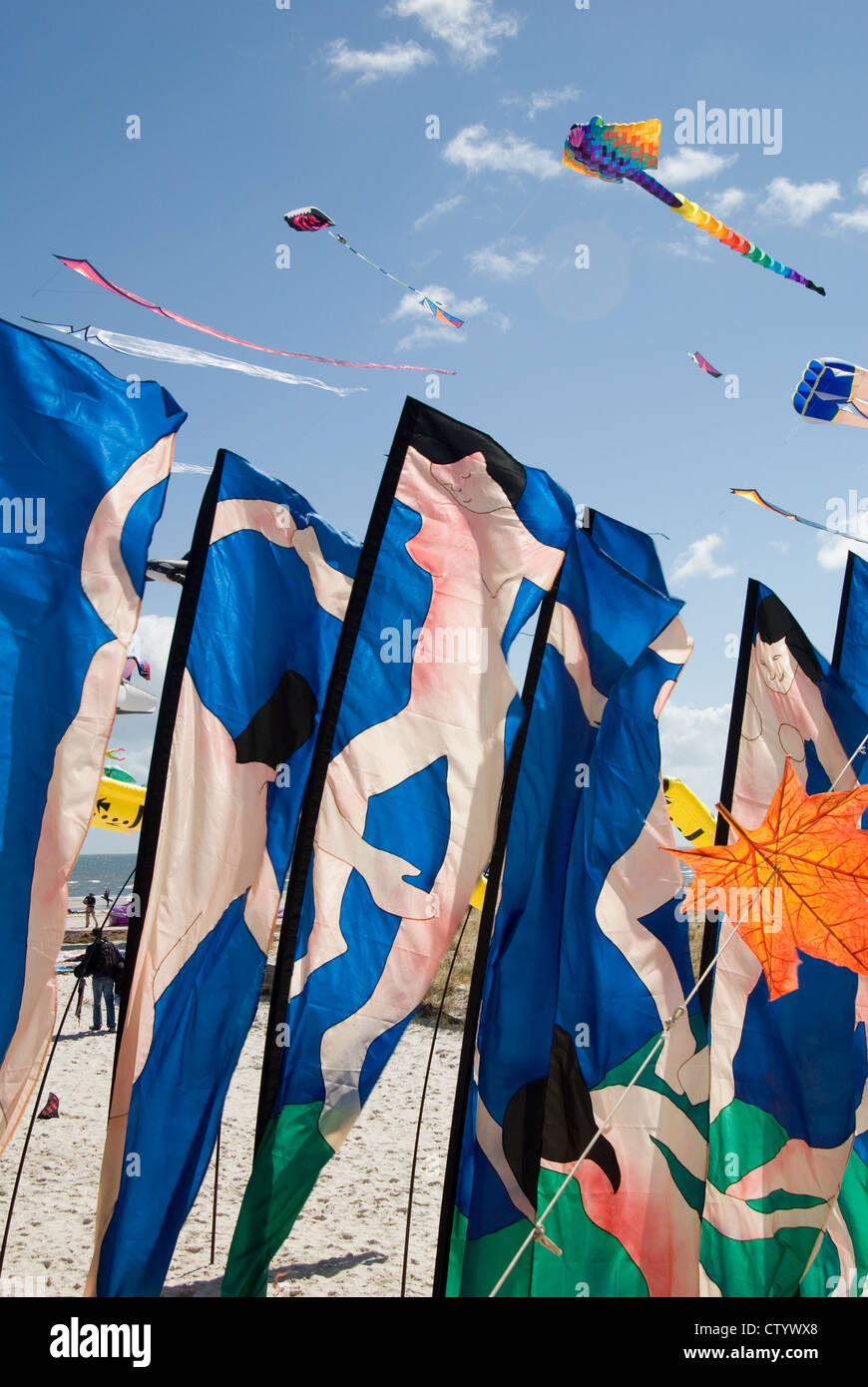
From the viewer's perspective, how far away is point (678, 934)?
7.54m

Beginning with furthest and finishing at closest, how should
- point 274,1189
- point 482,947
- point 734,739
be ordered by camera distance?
1. point 734,739
2. point 482,947
3. point 274,1189

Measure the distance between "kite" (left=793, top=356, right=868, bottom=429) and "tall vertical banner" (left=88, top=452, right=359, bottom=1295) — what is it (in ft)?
17.0

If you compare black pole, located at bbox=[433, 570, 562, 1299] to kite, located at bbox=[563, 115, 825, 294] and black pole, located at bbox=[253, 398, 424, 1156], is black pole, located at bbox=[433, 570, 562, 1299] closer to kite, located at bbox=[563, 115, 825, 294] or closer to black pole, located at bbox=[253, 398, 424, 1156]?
black pole, located at bbox=[253, 398, 424, 1156]

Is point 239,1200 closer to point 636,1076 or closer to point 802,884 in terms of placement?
point 636,1076

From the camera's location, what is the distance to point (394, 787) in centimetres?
632

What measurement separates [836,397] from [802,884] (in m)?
4.53

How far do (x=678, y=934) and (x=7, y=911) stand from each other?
15.4 ft

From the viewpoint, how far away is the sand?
9.53 meters

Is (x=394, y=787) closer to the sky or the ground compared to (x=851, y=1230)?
closer to the sky
